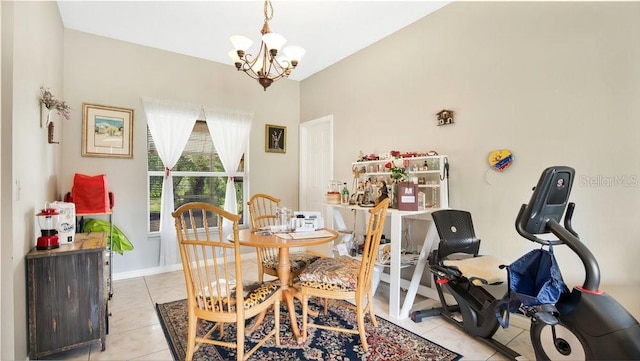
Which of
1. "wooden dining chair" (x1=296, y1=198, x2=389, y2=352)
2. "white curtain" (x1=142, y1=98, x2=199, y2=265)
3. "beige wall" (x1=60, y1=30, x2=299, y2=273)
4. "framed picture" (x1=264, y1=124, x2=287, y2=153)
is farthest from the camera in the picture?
"framed picture" (x1=264, y1=124, x2=287, y2=153)

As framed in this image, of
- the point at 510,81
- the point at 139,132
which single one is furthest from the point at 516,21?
the point at 139,132

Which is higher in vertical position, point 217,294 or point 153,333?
point 217,294

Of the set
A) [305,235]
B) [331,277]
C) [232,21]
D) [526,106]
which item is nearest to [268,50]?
[232,21]

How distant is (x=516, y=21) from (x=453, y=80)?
0.62m

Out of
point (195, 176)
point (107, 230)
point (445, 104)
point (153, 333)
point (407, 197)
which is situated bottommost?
point (153, 333)

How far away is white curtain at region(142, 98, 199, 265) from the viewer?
371 cm

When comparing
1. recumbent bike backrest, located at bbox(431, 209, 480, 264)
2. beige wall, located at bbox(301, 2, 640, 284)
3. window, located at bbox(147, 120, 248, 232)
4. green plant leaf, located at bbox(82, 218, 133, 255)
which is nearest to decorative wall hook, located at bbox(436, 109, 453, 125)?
beige wall, located at bbox(301, 2, 640, 284)

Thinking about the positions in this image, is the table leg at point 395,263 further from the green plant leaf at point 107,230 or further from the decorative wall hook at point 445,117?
the green plant leaf at point 107,230

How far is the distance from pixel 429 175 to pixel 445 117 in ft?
1.91

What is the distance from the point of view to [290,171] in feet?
16.0

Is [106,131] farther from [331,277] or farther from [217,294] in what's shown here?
[331,277]

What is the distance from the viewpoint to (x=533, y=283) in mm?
1784

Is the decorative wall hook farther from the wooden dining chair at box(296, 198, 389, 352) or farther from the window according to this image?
the window

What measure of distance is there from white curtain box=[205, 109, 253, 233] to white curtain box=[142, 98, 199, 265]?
415 millimetres
